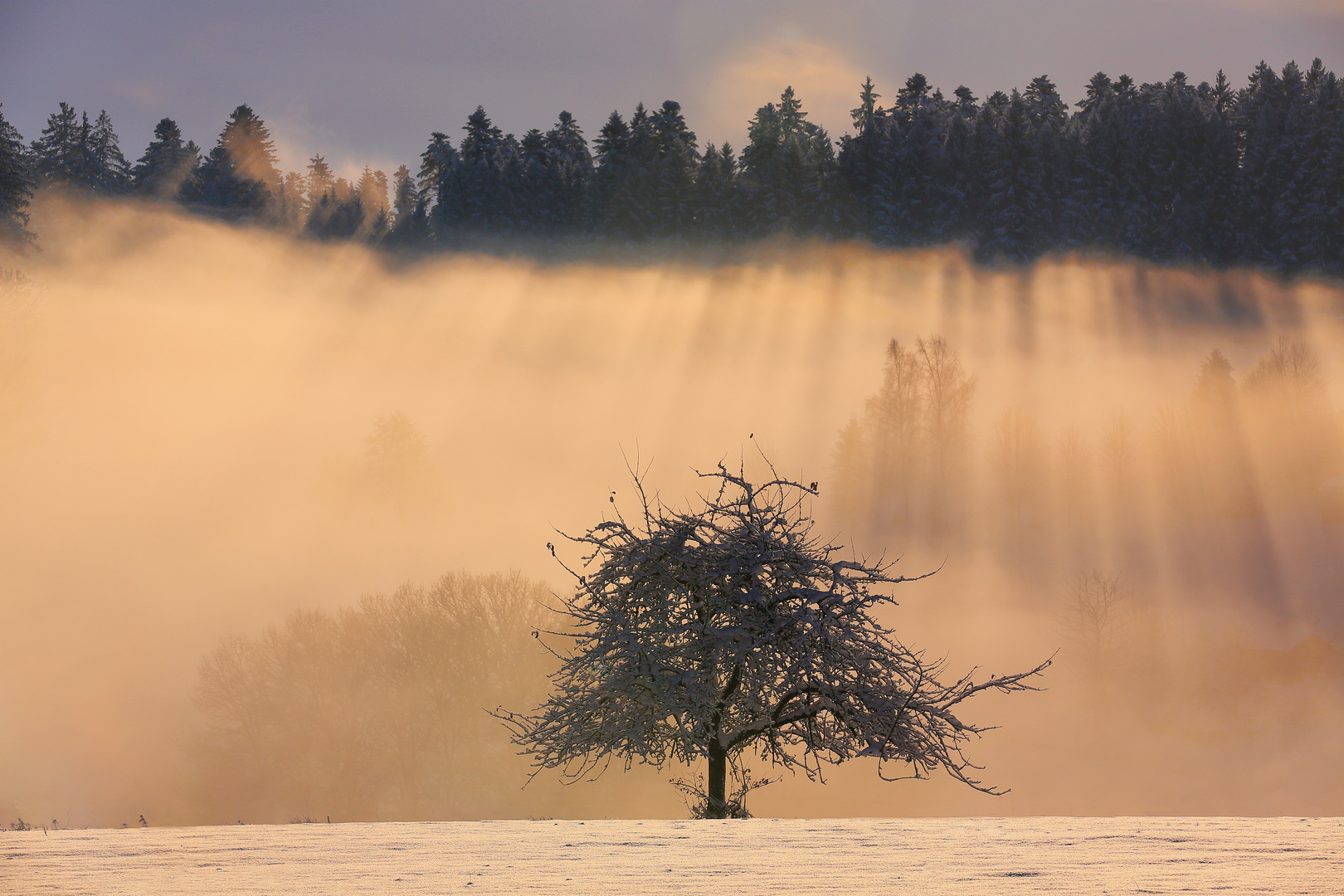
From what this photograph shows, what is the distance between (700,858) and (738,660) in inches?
241

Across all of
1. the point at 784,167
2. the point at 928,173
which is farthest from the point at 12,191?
the point at 928,173

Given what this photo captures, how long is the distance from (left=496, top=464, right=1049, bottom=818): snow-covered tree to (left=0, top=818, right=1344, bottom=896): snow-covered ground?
3.97 metres

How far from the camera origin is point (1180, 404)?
15838cm

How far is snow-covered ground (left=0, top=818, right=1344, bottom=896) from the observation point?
6.71 metres

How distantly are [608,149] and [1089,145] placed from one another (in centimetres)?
6368

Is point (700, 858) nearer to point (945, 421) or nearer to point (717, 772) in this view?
point (717, 772)

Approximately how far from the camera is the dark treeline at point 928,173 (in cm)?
13912

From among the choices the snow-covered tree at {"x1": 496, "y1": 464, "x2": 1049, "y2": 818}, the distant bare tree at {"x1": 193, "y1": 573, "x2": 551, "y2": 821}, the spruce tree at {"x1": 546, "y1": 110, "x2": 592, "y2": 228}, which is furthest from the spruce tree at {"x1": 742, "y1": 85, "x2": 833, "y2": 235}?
the snow-covered tree at {"x1": 496, "y1": 464, "x2": 1049, "y2": 818}

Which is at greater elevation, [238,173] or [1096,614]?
[238,173]

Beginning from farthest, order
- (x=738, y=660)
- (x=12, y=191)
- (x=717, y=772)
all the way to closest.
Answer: (x=12, y=191), (x=717, y=772), (x=738, y=660)

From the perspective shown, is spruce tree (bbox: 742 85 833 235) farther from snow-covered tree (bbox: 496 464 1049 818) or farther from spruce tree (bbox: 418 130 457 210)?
snow-covered tree (bbox: 496 464 1049 818)

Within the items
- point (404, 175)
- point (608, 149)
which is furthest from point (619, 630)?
point (404, 175)

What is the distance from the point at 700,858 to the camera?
302 inches

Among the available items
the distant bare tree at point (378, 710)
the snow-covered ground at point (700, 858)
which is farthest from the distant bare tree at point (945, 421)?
the snow-covered ground at point (700, 858)
